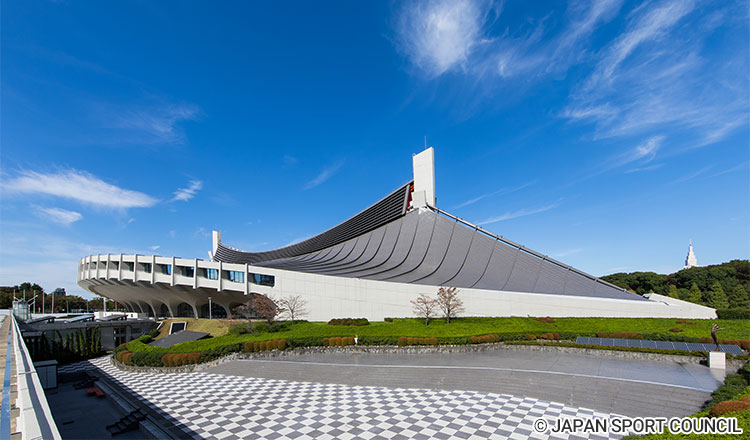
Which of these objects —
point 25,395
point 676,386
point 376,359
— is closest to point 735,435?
point 676,386

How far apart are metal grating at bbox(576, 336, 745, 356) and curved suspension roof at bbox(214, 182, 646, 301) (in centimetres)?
603

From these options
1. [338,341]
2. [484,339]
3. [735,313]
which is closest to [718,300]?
[735,313]

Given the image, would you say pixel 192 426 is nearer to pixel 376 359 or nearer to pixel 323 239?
pixel 376 359

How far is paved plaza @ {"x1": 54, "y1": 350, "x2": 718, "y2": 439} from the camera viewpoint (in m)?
7.77

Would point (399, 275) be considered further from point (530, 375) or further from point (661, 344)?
point (661, 344)

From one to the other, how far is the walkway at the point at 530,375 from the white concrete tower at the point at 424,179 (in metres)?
16.1

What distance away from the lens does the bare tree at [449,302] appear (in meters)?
19.0

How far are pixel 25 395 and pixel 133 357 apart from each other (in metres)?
16.0

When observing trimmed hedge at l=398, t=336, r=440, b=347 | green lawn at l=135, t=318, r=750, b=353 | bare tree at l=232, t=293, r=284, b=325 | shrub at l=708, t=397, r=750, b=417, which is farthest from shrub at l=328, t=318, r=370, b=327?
shrub at l=708, t=397, r=750, b=417

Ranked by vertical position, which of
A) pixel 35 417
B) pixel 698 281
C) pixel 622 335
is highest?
pixel 35 417

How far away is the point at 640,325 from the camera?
15.9m

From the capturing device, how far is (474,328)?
56.0ft

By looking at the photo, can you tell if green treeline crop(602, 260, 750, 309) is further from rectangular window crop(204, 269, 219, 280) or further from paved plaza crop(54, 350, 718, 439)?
rectangular window crop(204, 269, 219, 280)

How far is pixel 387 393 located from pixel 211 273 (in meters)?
21.2
